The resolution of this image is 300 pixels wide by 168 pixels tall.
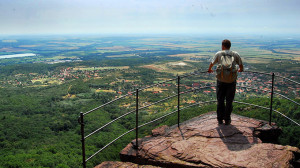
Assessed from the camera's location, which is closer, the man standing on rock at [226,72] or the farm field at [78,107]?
the man standing on rock at [226,72]

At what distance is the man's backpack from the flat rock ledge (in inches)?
46.2

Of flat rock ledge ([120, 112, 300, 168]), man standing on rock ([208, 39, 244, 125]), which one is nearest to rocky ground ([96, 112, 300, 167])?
flat rock ledge ([120, 112, 300, 168])

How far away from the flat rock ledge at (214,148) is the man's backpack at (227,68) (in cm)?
117

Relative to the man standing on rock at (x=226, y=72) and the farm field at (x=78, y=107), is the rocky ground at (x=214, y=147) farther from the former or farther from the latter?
the farm field at (x=78, y=107)

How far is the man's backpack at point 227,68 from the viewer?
498 centimetres

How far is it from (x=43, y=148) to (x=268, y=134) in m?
28.6

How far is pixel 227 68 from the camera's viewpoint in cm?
497

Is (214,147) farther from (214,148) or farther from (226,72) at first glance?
(226,72)

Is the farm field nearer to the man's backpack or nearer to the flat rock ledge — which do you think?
the flat rock ledge

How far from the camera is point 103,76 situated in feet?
267

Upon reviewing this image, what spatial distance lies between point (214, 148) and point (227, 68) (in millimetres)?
1718

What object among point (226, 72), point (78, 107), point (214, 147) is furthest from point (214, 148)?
point (78, 107)

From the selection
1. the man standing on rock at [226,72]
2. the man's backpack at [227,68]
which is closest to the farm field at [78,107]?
the man standing on rock at [226,72]

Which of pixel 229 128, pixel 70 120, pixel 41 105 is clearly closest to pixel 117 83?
pixel 41 105
